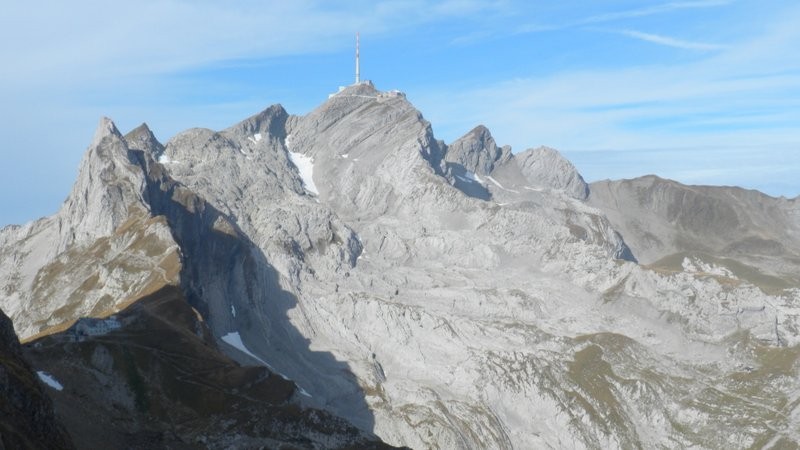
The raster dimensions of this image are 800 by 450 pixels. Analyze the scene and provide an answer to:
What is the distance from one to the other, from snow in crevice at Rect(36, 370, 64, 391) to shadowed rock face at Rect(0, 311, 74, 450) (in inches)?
1113

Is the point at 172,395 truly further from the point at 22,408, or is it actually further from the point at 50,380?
the point at 22,408

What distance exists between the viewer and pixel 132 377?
131 m

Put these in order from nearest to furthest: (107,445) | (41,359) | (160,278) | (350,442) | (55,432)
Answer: (55,432) → (107,445) → (41,359) → (350,442) → (160,278)

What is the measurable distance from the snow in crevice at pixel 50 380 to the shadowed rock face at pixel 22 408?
28.3 meters

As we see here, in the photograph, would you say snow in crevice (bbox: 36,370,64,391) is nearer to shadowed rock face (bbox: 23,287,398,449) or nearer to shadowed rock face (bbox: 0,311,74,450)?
shadowed rock face (bbox: 23,287,398,449)

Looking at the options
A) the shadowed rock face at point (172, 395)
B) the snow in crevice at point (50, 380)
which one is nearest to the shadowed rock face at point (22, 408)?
the shadowed rock face at point (172, 395)

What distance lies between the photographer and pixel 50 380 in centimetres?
11894

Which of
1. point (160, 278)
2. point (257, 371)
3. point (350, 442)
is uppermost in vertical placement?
point (160, 278)

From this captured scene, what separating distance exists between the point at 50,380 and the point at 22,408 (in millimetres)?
40532

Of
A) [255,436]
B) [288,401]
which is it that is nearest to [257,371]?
[288,401]

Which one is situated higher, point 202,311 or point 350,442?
point 202,311

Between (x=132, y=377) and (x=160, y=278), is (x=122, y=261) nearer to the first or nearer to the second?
(x=160, y=278)

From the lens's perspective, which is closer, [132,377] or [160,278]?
[132,377]

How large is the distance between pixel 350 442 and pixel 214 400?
805 inches
